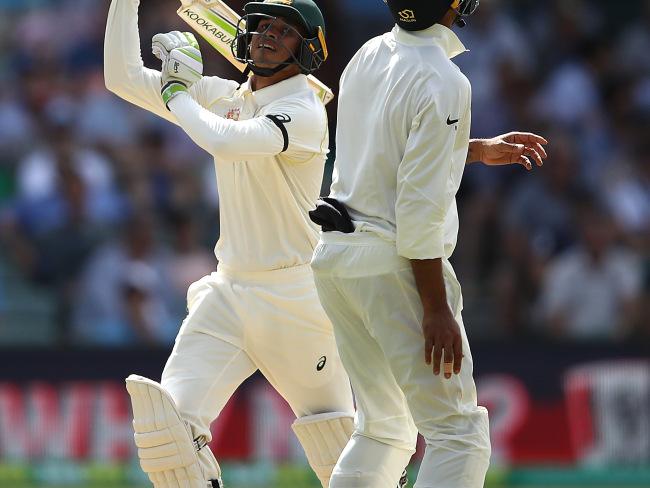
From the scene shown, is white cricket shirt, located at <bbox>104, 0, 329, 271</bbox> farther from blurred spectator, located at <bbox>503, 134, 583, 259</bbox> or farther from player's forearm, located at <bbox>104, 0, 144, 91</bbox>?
blurred spectator, located at <bbox>503, 134, 583, 259</bbox>

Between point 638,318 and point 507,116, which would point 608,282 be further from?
point 507,116

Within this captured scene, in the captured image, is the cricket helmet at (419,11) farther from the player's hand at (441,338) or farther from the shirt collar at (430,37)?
the player's hand at (441,338)

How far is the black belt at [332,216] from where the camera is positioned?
158 inches

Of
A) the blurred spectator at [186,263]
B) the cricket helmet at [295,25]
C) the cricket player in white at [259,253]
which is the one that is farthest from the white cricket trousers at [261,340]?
the blurred spectator at [186,263]

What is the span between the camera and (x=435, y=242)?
383 cm

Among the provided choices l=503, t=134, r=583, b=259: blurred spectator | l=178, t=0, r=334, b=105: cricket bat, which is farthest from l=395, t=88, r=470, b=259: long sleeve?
l=503, t=134, r=583, b=259: blurred spectator

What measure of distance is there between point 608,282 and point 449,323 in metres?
4.96

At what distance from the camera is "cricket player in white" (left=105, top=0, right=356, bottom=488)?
446 cm

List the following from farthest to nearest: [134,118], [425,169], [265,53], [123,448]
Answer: [134,118] → [123,448] → [265,53] → [425,169]

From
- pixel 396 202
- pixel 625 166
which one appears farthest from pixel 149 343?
pixel 396 202

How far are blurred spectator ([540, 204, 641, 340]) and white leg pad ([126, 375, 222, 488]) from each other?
14.9 feet

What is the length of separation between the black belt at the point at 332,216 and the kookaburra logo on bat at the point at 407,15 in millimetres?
550

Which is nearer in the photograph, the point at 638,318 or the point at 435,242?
the point at 435,242

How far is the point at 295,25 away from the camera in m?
4.62
